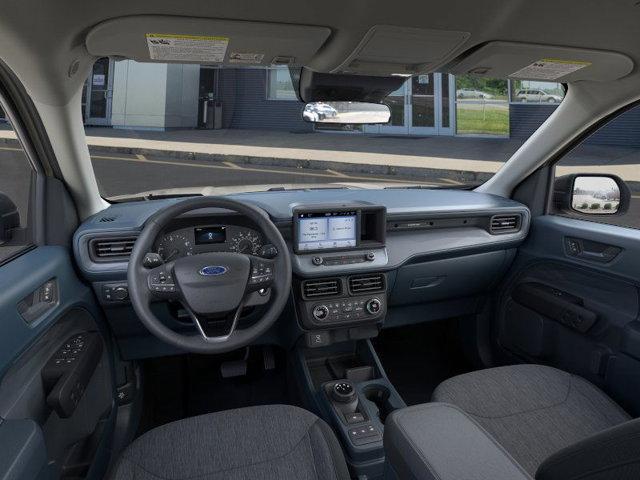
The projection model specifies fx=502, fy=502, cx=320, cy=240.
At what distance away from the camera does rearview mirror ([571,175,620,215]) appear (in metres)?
2.72

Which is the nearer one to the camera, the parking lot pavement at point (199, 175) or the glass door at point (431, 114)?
the parking lot pavement at point (199, 175)

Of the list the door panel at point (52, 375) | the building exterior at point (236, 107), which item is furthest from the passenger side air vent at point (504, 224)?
the building exterior at point (236, 107)

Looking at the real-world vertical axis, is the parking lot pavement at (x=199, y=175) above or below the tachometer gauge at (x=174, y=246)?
above

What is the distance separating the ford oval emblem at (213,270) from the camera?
1990 millimetres

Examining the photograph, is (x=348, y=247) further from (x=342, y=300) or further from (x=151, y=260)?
(x=151, y=260)

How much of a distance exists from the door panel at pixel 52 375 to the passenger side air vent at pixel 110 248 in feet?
0.37

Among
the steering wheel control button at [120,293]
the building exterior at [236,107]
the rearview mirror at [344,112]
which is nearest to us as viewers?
the steering wheel control button at [120,293]

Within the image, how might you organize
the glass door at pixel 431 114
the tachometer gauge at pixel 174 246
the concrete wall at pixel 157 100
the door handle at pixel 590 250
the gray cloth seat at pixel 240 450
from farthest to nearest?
the glass door at pixel 431 114 < the concrete wall at pixel 157 100 < the door handle at pixel 590 250 < the tachometer gauge at pixel 174 246 < the gray cloth seat at pixel 240 450

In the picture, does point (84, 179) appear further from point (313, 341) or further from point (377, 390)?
point (377, 390)

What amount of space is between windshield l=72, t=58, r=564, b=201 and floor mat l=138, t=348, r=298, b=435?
42.2 inches

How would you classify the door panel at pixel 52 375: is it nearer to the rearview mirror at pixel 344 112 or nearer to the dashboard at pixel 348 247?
the dashboard at pixel 348 247

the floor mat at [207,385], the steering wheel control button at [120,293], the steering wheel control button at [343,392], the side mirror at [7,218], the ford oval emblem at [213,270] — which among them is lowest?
the floor mat at [207,385]

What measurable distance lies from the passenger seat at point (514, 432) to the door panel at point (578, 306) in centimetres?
26

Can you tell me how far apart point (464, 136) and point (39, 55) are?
33.5ft
